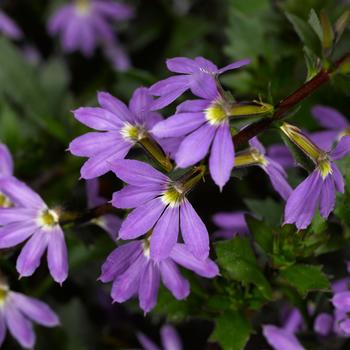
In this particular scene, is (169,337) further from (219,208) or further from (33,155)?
(33,155)

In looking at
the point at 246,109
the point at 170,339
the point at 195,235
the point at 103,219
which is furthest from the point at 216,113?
the point at 170,339

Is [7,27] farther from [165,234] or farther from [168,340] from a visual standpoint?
[165,234]

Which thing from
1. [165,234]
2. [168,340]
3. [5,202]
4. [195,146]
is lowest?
[168,340]

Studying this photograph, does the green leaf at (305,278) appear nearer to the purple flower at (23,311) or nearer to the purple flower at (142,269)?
the purple flower at (142,269)

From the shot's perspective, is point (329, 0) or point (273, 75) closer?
point (273, 75)

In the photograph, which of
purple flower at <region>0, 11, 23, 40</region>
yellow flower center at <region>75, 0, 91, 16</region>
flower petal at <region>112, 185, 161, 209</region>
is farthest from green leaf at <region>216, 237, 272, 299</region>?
yellow flower center at <region>75, 0, 91, 16</region>

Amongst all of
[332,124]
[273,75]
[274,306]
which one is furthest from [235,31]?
[274,306]
